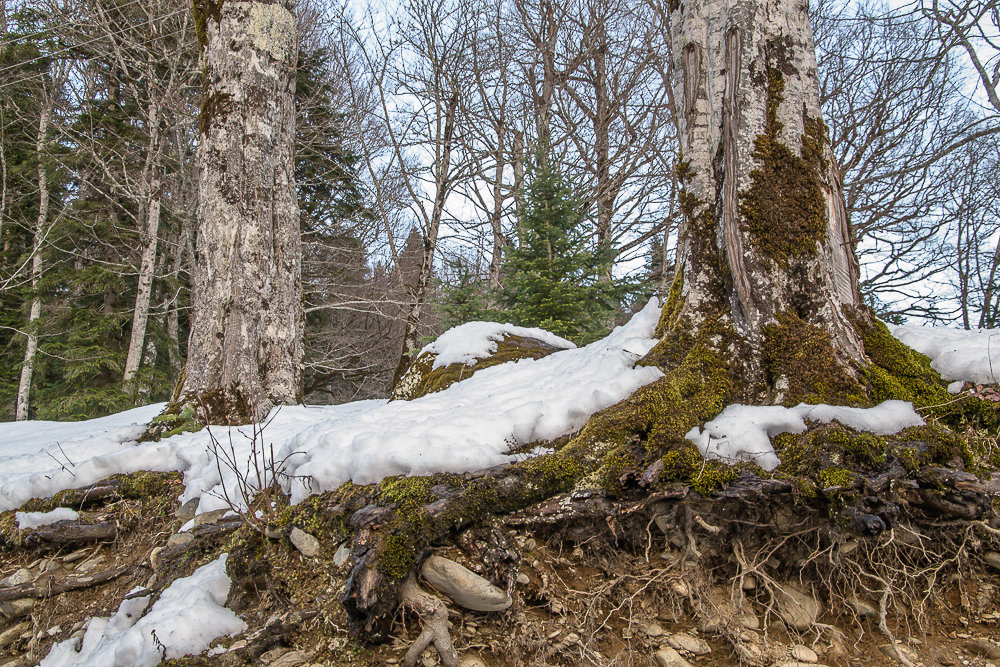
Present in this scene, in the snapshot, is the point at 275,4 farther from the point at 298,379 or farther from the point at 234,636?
the point at 234,636

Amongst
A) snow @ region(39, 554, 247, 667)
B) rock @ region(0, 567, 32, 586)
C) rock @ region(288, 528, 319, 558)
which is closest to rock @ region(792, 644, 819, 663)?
rock @ region(288, 528, 319, 558)

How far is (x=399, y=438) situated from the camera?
7.61 ft

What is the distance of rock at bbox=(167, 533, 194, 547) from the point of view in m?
2.57

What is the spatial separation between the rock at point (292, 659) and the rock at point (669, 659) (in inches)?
48.2

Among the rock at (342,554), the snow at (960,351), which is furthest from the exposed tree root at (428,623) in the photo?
the snow at (960,351)

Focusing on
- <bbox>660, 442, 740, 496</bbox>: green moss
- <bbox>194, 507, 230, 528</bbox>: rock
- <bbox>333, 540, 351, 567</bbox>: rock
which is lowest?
<bbox>194, 507, 230, 528</bbox>: rock

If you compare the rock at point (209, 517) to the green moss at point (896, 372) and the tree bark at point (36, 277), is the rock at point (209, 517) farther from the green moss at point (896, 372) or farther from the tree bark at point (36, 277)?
the tree bark at point (36, 277)

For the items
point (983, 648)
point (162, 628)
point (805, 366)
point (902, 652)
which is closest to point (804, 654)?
point (902, 652)

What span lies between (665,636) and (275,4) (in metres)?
6.34

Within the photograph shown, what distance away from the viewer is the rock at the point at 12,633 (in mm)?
2449

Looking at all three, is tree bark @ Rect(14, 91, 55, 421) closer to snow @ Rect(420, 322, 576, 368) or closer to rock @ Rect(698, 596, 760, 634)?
snow @ Rect(420, 322, 576, 368)

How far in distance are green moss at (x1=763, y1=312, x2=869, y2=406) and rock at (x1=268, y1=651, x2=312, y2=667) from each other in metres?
2.24

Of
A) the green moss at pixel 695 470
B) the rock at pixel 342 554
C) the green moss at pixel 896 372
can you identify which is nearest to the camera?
the green moss at pixel 695 470

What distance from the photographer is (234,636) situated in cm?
193
